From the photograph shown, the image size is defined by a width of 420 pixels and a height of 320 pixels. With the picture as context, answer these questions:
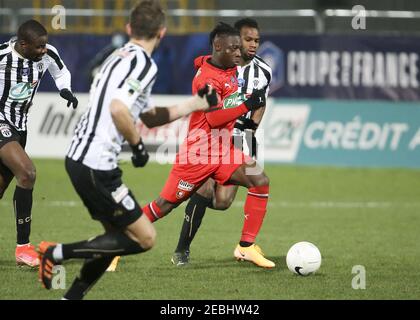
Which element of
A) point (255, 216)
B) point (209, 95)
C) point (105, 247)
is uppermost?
point (209, 95)

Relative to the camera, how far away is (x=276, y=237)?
1077cm

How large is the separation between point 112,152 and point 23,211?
8.31 ft

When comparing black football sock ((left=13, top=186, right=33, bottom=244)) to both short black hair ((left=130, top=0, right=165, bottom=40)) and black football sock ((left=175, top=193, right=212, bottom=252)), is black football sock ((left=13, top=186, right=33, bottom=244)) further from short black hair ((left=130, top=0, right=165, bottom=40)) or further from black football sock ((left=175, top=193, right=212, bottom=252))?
short black hair ((left=130, top=0, right=165, bottom=40))

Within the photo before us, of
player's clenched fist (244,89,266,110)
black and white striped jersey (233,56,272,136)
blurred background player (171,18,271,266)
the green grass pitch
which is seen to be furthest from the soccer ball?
black and white striped jersey (233,56,272,136)

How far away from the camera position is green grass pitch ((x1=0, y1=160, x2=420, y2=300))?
7.55 m

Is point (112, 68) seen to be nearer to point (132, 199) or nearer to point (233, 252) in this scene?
point (132, 199)

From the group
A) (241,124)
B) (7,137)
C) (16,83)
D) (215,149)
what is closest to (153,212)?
(215,149)

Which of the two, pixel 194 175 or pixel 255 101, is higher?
pixel 255 101

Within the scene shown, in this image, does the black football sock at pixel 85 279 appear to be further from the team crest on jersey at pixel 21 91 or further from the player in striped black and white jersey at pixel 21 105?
the team crest on jersey at pixel 21 91

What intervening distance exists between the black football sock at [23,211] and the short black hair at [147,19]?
2797 millimetres

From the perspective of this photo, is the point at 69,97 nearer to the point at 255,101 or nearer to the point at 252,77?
the point at 252,77

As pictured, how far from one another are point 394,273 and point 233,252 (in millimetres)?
1956

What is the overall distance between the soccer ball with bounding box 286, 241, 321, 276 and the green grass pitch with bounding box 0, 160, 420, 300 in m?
0.11

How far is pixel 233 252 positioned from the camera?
968 centimetres
